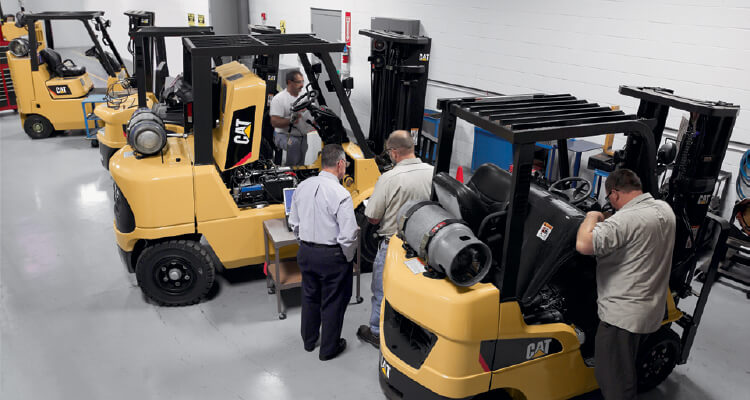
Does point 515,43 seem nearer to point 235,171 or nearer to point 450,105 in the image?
point 235,171

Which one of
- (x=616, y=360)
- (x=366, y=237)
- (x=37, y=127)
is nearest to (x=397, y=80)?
(x=366, y=237)

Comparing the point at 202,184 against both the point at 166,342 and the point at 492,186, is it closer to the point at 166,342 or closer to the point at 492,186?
the point at 166,342

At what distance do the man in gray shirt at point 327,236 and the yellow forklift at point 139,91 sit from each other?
153 inches

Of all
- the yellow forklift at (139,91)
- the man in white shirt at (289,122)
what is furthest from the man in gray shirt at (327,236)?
the yellow forklift at (139,91)

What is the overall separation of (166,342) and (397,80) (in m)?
4.01

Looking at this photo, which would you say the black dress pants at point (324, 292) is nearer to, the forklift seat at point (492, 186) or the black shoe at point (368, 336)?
the black shoe at point (368, 336)

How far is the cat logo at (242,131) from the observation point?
5.23m

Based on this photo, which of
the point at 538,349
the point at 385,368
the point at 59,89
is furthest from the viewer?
the point at 59,89

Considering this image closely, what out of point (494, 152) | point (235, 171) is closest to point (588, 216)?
point (235, 171)

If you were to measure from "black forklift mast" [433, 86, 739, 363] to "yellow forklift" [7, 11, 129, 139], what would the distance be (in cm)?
999

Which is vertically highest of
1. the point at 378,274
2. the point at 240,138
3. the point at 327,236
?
the point at 240,138

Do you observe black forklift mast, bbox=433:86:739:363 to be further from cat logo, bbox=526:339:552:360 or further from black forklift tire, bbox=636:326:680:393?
cat logo, bbox=526:339:552:360

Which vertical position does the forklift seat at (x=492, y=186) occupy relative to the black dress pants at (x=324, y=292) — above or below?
above

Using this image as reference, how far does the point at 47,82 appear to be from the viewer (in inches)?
433
